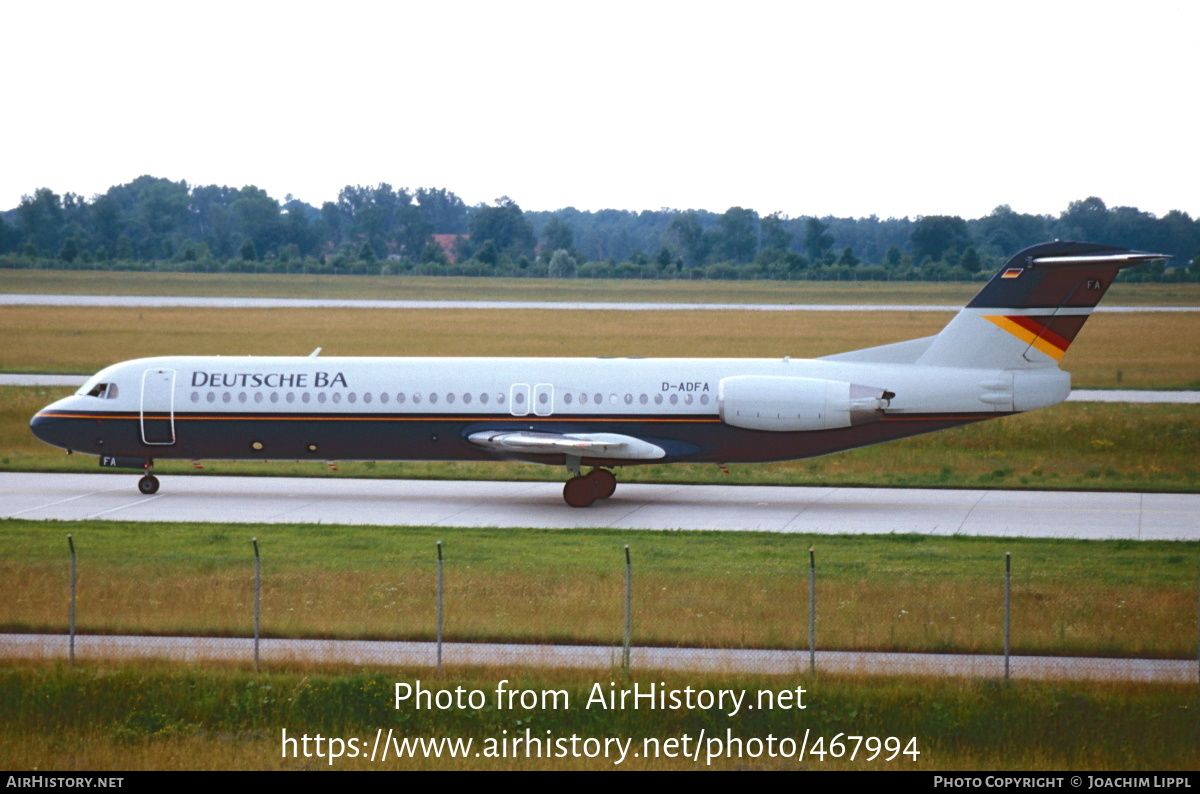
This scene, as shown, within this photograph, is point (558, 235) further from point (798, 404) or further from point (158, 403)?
point (798, 404)

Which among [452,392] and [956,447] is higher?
[452,392]

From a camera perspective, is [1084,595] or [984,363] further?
[984,363]

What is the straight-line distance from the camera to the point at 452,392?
30.8 meters

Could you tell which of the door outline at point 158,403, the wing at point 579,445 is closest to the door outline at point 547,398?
the wing at point 579,445

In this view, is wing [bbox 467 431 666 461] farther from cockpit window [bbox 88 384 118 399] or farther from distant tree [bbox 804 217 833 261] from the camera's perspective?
distant tree [bbox 804 217 833 261]

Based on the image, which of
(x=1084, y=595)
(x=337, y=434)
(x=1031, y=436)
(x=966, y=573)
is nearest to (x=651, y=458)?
(x=337, y=434)

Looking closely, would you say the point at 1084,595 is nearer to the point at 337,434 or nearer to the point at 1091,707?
the point at 1091,707

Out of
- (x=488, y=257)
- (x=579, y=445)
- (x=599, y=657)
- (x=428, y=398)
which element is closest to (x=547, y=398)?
(x=579, y=445)

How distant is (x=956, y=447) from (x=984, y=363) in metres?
10.3

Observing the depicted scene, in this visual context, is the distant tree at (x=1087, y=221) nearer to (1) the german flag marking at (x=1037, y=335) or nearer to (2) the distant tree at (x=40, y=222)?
(1) the german flag marking at (x=1037, y=335)

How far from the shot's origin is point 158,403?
31.8 metres

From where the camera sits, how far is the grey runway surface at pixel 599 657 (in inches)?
654

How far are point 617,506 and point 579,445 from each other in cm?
202

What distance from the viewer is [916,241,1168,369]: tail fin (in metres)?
29.1
